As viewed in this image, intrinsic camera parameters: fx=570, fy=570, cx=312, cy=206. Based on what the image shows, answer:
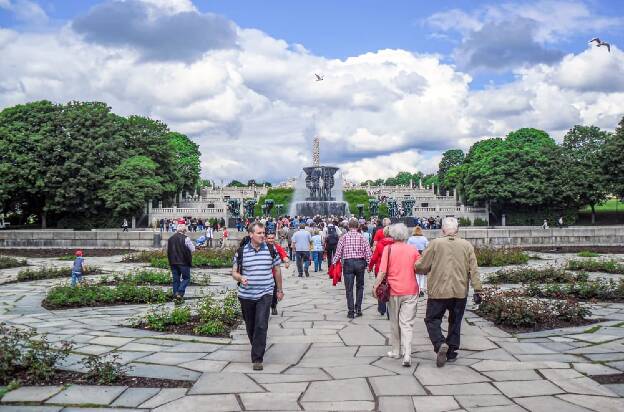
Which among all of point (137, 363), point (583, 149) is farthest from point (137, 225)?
point (137, 363)

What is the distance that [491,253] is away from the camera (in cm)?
1859

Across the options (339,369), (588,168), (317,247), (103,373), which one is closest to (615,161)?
(588,168)

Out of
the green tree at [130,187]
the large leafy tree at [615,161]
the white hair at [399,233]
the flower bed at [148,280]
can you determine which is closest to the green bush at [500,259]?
the flower bed at [148,280]

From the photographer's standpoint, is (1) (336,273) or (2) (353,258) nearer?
(2) (353,258)

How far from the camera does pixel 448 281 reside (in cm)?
624

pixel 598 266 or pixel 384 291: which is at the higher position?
pixel 384 291

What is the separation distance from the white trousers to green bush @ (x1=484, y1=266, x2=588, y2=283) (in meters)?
6.90

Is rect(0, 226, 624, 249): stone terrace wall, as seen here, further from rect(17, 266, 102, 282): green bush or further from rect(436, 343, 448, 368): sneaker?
rect(436, 343, 448, 368): sneaker

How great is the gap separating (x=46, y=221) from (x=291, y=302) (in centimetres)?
4241

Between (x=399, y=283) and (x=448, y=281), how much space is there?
60cm

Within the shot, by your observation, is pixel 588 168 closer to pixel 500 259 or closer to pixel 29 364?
pixel 500 259

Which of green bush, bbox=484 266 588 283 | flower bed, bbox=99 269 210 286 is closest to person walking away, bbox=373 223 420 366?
green bush, bbox=484 266 588 283

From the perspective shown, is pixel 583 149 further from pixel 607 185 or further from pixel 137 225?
pixel 137 225

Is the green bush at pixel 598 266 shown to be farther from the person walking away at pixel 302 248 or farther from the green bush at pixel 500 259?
the person walking away at pixel 302 248
